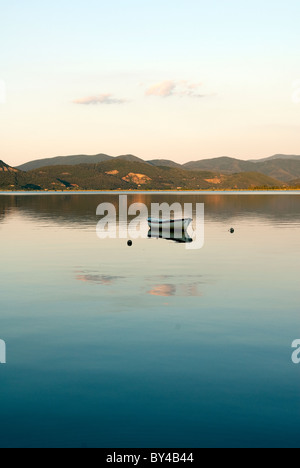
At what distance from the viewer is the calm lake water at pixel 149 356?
532 inches

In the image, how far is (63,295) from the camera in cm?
3061

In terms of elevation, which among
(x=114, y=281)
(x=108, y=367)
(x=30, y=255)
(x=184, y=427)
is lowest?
(x=184, y=427)

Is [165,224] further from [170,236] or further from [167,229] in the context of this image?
[170,236]

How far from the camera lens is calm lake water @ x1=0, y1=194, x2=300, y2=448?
13.5 m

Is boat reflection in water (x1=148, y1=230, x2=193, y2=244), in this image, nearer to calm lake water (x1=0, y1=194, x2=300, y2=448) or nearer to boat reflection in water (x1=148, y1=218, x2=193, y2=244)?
boat reflection in water (x1=148, y1=218, x2=193, y2=244)

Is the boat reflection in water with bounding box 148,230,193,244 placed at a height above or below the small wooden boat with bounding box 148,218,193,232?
below

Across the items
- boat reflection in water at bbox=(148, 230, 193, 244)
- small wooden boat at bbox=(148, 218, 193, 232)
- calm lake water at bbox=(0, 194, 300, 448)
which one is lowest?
calm lake water at bbox=(0, 194, 300, 448)

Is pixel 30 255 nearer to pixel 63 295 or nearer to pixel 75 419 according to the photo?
pixel 63 295

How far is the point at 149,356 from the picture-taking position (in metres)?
18.9

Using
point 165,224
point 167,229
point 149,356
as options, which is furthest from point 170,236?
point 149,356

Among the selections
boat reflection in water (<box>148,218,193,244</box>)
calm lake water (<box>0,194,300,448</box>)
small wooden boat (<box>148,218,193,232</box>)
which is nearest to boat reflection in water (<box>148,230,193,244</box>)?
boat reflection in water (<box>148,218,193,244</box>)

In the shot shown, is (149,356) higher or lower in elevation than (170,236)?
lower

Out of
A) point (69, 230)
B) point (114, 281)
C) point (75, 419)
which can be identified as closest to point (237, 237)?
point (69, 230)

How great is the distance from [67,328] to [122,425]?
32.8 ft
